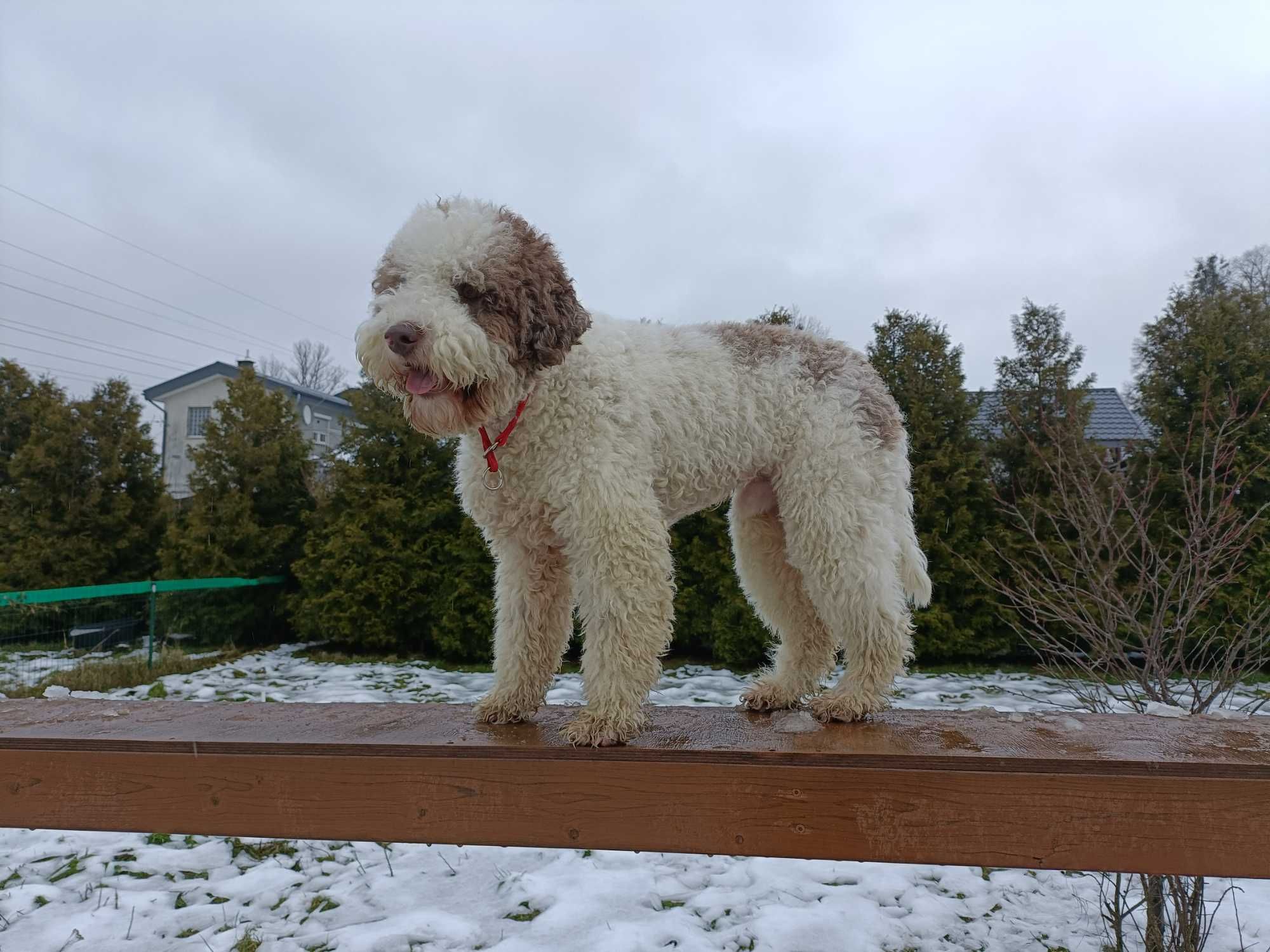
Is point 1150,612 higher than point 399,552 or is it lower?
lower

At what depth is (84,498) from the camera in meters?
9.51

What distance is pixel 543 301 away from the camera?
195 centimetres

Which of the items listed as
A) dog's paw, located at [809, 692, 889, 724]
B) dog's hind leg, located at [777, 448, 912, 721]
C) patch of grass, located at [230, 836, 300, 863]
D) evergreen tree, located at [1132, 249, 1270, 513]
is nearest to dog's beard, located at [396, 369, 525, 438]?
dog's hind leg, located at [777, 448, 912, 721]

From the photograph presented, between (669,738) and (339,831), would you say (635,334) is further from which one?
(339,831)

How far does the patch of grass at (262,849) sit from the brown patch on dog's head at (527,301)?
3606 millimetres

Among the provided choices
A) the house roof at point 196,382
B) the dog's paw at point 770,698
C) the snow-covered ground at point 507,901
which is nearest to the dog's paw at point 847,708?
the dog's paw at point 770,698

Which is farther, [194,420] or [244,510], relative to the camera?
[194,420]

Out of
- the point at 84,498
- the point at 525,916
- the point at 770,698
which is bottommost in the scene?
the point at 525,916

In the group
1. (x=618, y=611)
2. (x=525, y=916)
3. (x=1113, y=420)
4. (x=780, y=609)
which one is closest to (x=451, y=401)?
(x=618, y=611)

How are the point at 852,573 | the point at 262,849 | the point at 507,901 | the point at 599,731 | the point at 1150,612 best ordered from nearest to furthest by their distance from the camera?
the point at 599,731
the point at 852,573
the point at 507,901
the point at 262,849
the point at 1150,612

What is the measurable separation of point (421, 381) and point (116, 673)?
6850 millimetres

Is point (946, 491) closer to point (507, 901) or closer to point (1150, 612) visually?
point (1150, 612)

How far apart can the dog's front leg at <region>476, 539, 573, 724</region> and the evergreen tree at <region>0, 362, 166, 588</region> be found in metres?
9.12

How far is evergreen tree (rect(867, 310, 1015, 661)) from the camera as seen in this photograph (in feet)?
22.5
